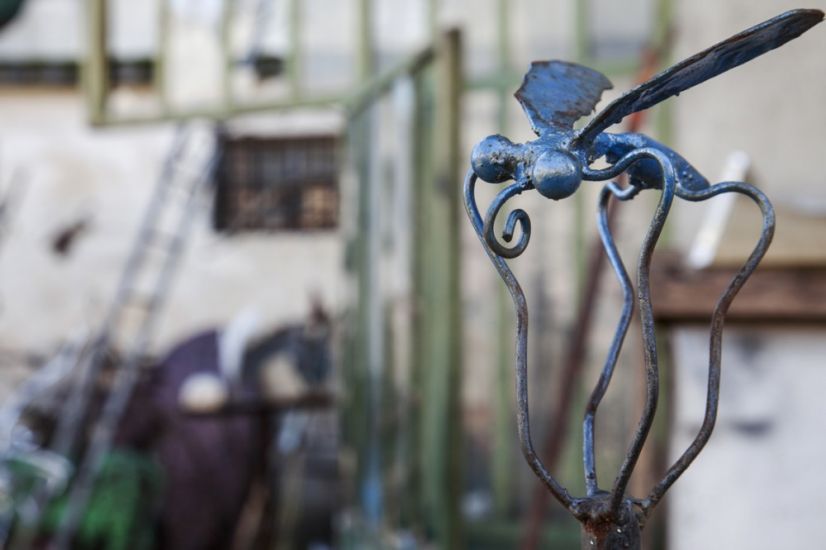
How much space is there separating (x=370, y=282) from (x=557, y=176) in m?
2.29

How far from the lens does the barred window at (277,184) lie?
6.12 m

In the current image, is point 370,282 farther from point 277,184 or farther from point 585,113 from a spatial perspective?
point 277,184

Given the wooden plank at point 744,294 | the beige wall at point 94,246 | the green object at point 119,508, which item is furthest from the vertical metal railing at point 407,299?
the beige wall at point 94,246

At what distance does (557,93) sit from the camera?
25.0 inches

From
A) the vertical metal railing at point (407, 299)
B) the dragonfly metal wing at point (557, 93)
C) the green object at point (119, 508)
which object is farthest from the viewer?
the green object at point (119, 508)

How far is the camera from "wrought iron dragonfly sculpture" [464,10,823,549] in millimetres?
533

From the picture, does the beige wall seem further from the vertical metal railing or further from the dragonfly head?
the dragonfly head

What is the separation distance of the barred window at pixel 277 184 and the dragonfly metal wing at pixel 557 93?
17.8ft

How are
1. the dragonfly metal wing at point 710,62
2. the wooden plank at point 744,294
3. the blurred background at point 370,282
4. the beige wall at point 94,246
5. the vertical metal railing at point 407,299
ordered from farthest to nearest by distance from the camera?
the beige wall at point 94,246 < the vertical metal railing at point 407,299 < the blurred background at point 370,282 < the wooden plank at point 744,294 < the dragonfly metal wing at point 710,62

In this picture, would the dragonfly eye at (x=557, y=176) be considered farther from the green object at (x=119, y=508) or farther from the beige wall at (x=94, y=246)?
the beige wall at (x=94, y=246)

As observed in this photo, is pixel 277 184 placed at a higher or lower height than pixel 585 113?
higher

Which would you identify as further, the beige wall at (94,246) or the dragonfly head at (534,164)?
the beige wall at (94,246)

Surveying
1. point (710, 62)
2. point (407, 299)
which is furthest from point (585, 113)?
point (407, 299)

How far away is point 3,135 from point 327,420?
2.64 meters
